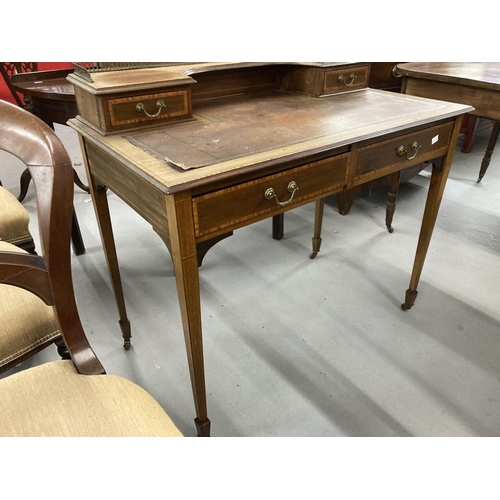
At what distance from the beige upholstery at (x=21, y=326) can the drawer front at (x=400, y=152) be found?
89 cm

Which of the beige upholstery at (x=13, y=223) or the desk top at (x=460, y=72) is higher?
the desk top at (x=460, y=72)

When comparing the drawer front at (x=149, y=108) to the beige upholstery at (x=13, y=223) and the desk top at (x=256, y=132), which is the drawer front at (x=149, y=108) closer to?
the desk top at (x=256, y=132)

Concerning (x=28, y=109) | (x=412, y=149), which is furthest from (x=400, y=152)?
(x=28, y=109)

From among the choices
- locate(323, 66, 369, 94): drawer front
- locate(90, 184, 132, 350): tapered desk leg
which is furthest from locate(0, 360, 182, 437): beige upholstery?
locate(323, 66, 369, 94): drawer front

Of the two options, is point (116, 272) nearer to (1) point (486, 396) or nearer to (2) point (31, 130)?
(2) point (31, 130)

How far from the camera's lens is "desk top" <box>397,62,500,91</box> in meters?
1.74

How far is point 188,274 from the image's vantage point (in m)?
0.97

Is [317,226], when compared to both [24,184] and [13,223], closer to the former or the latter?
[13,223]

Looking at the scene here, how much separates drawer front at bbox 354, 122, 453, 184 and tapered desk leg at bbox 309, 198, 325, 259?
67 cm

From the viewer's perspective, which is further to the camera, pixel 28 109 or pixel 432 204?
pixel 28 109

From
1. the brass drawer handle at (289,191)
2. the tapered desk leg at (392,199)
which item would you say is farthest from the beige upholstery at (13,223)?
the tapered desk leg at (392,199)

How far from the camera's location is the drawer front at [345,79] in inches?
57.9

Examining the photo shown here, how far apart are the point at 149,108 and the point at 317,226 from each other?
45.5 inches

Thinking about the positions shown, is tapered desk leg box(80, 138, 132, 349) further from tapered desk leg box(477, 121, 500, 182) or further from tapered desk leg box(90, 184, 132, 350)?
tapered desk leg box(477, 121, 500, 182)
